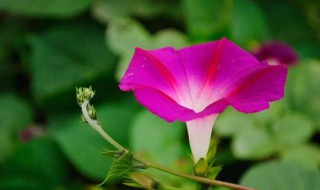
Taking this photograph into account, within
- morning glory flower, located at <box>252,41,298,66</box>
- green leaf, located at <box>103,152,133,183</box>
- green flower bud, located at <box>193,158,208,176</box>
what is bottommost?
morning glory flower, located at <box>252,41,298,66</box>

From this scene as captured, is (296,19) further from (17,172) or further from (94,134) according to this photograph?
(17,172)

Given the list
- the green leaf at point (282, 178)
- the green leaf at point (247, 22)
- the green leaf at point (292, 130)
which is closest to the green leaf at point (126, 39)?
the green leaf at point (247, 22)

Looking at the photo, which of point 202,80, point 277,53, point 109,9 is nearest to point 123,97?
point 109,9

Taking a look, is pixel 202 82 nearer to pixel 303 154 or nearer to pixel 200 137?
pixel 200 137

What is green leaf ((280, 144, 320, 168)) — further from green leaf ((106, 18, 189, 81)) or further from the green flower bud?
the green flower bud

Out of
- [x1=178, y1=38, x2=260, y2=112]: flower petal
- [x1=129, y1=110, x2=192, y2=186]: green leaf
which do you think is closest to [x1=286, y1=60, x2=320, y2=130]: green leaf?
[x1=129, y1=110, x2=192, y2=186]: green leaf

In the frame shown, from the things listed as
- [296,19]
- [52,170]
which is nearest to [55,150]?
[52,170]

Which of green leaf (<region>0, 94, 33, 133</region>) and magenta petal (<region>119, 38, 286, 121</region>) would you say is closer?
magenta petal (<region>119, 38, 286, 121</region>)
